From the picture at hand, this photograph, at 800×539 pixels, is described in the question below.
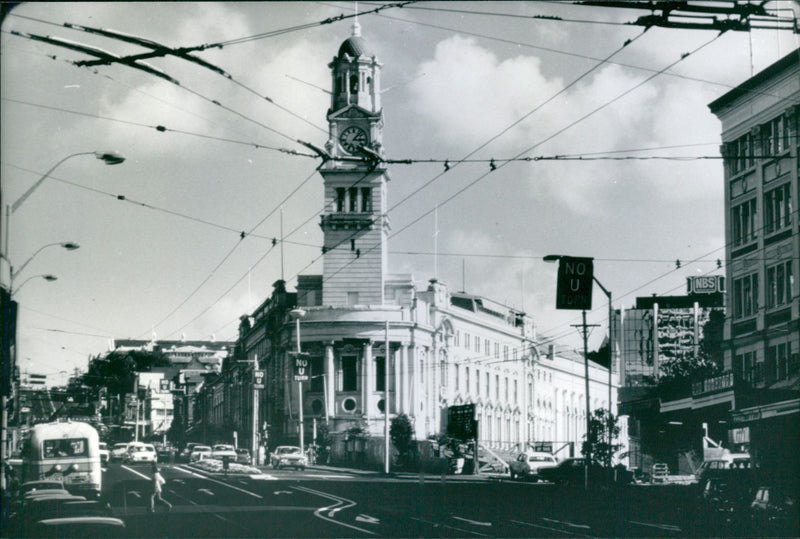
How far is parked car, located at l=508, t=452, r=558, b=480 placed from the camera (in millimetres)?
62019

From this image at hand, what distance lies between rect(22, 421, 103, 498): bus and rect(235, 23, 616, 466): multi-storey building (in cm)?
5229

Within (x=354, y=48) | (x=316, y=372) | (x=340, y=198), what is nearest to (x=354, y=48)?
(x=354, y=48)

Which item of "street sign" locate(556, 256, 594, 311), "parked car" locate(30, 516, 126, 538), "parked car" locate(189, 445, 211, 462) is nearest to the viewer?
"parked car" locate(30, 516, 126, 538)

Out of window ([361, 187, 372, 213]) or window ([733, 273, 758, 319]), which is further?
window ([361, 187, 372, 213])

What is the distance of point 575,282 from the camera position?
34.6 metres

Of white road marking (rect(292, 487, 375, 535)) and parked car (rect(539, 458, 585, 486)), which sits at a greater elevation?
white road marking (rect(292, 487, 375, 535))

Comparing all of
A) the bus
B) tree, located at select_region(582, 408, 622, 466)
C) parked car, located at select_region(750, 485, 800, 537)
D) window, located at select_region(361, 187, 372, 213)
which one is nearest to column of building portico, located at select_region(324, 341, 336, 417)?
window, located at select_region(361, 187, 372, 213)

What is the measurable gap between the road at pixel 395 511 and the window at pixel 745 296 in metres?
8.97

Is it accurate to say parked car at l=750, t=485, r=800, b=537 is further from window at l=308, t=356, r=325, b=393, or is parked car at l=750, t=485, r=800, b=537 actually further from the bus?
window at l=308, t=356, r=325, b=393

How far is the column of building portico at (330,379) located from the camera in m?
97.1

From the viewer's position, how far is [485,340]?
109938 mm

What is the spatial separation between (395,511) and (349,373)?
6623 centimetres

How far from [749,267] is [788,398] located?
10715 millimetres

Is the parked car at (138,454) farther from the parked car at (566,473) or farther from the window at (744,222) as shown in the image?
the window at (744,222)
